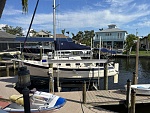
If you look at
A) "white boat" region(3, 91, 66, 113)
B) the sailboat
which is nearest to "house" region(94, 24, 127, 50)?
the sailboat

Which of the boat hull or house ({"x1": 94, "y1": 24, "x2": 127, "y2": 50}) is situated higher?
house ({"x1": 94, "y1": 24, "x2": 127, "y2": 50})

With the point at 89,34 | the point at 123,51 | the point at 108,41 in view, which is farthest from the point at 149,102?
the point at 89,34

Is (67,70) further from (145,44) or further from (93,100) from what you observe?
(145,44)

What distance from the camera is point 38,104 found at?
8156 millimetres

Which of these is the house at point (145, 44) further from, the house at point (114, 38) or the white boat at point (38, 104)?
the white boat at point (38, 104)

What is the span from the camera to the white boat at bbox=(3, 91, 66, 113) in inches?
307

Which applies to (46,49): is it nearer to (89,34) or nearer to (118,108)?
(118,108)

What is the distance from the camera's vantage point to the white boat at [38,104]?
7793 mm

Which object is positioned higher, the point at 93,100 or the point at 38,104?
the point at 38,104

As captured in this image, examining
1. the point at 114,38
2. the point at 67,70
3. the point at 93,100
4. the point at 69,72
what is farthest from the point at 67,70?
the point at 114,38

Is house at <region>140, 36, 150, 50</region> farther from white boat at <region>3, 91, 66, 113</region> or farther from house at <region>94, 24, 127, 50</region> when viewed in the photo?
white boat at <region>3, 91, 66, 113</region>

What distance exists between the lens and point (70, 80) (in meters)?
15.6

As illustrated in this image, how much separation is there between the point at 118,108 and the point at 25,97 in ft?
27.6

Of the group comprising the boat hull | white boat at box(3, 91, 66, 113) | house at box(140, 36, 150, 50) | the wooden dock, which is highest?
house at box(140, 36, 150, 50)
